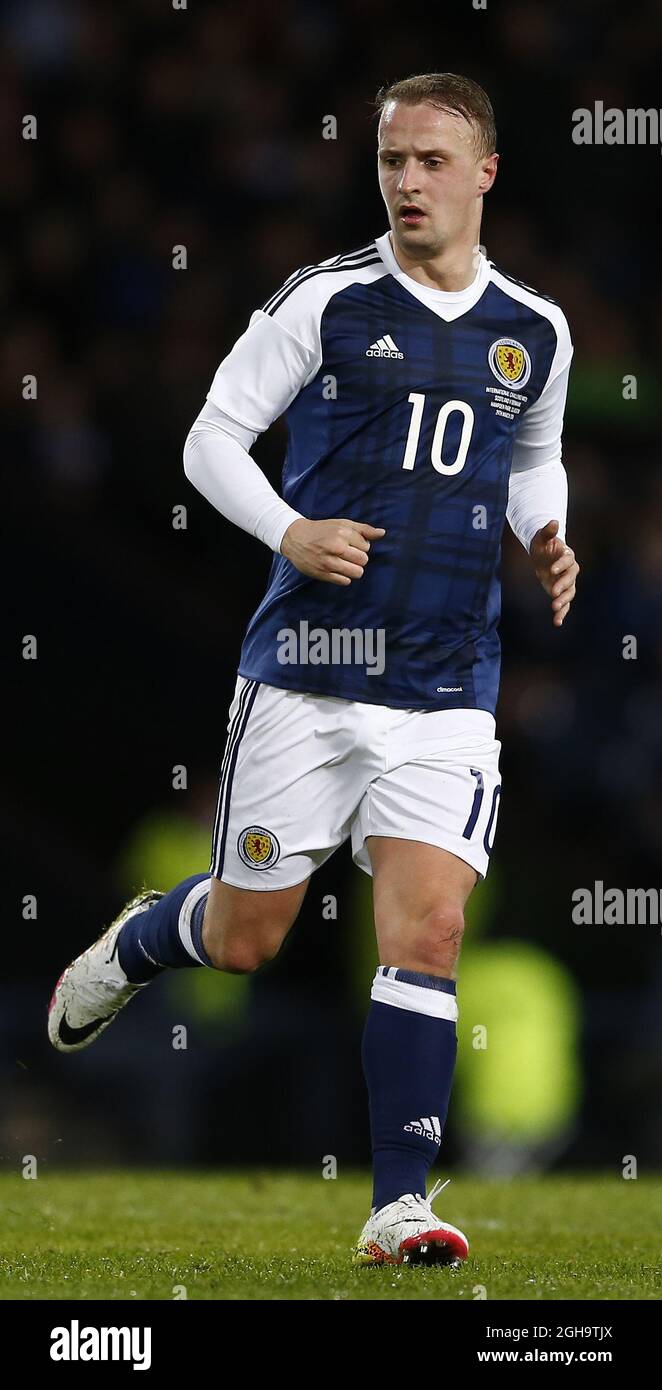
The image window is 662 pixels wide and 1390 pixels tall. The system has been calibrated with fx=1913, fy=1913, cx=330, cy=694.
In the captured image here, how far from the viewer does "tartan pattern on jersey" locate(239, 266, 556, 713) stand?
3.75 meters

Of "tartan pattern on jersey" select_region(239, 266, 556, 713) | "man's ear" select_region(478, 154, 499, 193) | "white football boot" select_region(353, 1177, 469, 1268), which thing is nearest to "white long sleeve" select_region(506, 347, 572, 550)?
"tartan pattern on jersey" select_region(239, 266, 556, 713)

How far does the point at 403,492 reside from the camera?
3752mm

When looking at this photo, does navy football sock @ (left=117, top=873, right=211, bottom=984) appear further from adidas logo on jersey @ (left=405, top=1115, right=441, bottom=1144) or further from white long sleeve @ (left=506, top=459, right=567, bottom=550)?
white long sleeve @ (left=506, top=459, right=567, bottom=550)

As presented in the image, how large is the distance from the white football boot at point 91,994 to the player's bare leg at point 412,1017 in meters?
0.92

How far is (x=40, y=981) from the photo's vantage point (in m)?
6.65

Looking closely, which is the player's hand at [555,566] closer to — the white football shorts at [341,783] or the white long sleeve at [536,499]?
the white long sleeve at [536,499]

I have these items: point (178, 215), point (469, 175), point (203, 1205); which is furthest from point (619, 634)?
point (469, 175)

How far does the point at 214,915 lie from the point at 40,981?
2.85 meters

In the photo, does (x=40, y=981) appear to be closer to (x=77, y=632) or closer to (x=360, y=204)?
(x=77, y=632)

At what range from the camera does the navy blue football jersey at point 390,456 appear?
148 inches

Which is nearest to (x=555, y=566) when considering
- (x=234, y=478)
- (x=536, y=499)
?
(x=536, y=499)

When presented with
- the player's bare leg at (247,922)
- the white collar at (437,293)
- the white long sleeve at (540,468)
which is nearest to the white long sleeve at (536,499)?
the white long sleeve at (540,468)

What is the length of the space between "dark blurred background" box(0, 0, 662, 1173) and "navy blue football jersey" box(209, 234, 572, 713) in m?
2.56
